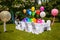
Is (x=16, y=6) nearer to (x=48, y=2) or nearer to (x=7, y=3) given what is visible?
(x=7, y=3)

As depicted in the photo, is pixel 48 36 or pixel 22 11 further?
pixel 22 11

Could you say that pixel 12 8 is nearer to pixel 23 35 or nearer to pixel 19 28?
pixel 19 28

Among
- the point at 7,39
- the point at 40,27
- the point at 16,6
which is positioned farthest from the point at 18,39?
the point at 16,6

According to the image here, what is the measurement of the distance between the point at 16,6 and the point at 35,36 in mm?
3733

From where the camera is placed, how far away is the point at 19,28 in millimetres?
9195

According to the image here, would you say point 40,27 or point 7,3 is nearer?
point 40,27

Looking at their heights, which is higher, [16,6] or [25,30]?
[16,6]

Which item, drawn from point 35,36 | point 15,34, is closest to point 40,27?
point 35,36

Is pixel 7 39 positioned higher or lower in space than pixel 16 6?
lower

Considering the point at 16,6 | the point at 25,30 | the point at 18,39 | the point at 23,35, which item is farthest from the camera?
the point at 16,6

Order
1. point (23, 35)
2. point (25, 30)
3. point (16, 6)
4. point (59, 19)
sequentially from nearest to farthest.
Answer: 1. point (23, 35)
2. point (25, 30)
3. point (16, 6)
4. point (59, 19)

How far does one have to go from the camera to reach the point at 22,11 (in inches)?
454

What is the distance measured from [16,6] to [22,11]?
0.70 meters

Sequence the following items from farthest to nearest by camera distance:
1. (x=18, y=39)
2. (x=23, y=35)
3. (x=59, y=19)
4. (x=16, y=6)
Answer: (x=59, y=19), (x=16, y=6), (x=23, y=35), (x=18, y=39)
